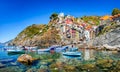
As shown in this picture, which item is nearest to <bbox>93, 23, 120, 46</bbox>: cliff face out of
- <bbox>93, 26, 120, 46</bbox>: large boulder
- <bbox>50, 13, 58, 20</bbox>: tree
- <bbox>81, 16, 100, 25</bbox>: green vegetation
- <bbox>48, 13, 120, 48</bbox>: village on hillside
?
<bbox>93, 26, 120, 46</bbox>: large boulder

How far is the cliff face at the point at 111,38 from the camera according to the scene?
95.0 meters

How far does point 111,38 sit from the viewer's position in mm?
98000

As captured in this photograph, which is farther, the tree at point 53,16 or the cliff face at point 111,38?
the tree at point 53,16

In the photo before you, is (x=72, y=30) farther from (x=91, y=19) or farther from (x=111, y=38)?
(x=111, y=38)

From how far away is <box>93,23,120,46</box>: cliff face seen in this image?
95037 mm

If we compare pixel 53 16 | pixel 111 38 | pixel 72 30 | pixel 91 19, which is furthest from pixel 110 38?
pixel 91 19

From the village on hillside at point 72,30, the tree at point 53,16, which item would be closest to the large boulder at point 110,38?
the village on hillside at point 72,30

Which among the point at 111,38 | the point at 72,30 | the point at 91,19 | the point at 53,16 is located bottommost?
the point at 111,38

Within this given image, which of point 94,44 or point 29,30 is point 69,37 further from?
point 29,30

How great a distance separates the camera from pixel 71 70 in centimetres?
3541

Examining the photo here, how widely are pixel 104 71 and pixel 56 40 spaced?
118288 mm

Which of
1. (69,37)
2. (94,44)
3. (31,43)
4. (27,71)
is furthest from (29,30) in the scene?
(27,71)

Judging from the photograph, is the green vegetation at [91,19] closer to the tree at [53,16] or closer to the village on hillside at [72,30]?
the village on hillside at [72,30]

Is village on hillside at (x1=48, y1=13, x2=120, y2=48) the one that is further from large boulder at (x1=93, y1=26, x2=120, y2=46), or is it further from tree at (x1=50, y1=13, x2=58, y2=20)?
large boulder at (x1=93, y1=26, x2=120, y2=46)
